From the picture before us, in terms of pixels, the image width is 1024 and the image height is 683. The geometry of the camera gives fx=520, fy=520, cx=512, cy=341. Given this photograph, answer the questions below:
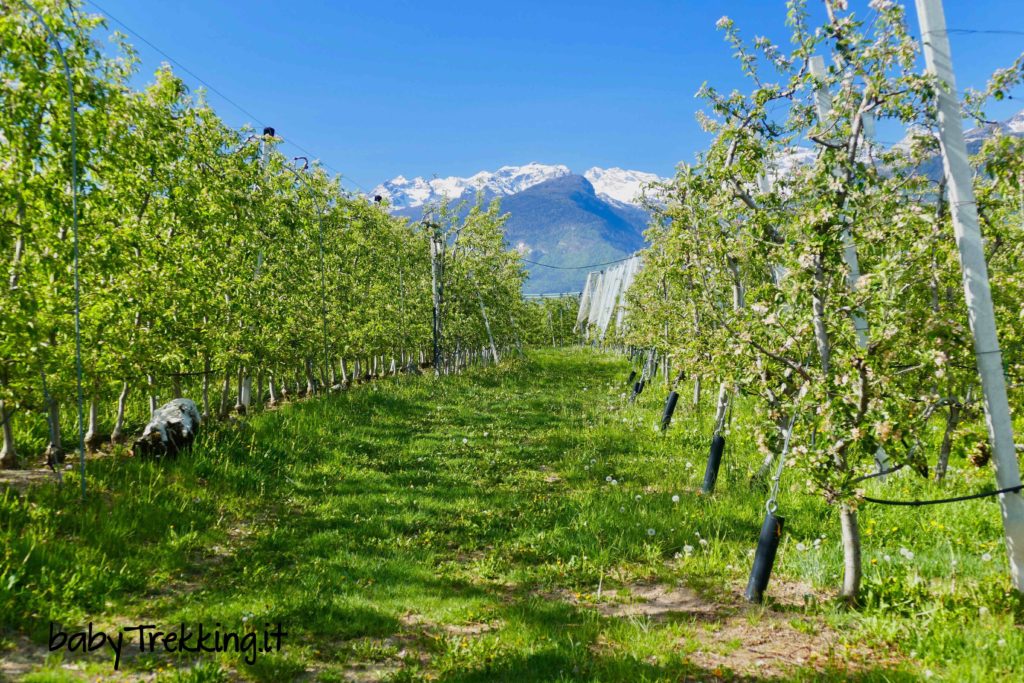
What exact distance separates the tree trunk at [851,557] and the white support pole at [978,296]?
1.33 m

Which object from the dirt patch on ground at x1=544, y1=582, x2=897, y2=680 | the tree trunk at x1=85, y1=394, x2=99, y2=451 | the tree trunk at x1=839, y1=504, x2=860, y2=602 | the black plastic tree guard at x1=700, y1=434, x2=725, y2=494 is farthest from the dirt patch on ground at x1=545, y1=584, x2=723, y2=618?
the tree trunk at x1=85, y1=394, x2=99, y2=451

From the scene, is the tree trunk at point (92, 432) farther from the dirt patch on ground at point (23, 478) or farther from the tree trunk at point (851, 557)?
the tree trunk at point (851, 557)

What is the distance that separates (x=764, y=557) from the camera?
231 inches

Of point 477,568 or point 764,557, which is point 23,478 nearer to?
point 477,568

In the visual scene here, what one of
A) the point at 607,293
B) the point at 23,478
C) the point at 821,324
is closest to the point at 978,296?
the point at 821,324

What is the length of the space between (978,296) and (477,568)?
A: 669 centimetres

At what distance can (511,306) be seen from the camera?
38969mm

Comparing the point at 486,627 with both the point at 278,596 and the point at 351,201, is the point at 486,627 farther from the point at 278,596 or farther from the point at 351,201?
the point at 351,201

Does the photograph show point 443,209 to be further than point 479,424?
Yes

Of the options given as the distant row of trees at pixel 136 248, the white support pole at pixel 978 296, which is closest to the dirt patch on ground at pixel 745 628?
the white support pole at pixel 978 296

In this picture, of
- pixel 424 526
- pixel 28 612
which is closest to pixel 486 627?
pixel 424 526

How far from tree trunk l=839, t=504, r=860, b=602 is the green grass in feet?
0.56

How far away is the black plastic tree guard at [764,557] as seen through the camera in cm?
583

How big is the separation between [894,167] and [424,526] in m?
8.64
